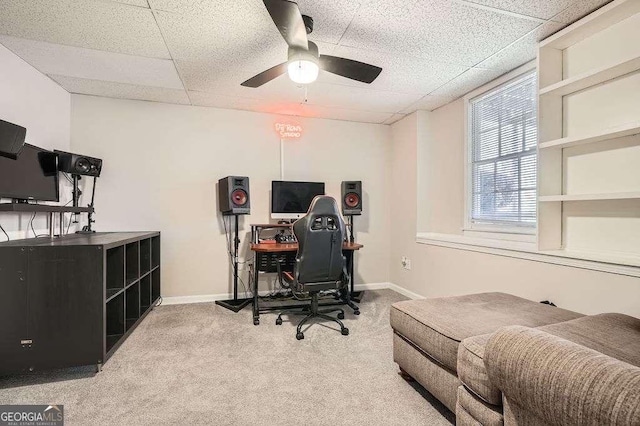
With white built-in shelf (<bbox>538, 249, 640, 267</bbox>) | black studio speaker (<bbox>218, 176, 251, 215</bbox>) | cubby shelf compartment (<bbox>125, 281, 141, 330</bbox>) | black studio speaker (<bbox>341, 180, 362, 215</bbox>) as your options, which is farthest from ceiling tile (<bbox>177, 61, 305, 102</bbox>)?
white built-in shelf (<bbox>538, 249, 640, 267</bbox>)

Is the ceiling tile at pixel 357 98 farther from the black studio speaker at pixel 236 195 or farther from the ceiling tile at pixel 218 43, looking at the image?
the black studio speaker at pixel 236 195

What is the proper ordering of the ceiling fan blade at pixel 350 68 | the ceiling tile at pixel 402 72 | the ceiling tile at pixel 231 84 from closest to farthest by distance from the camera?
the ceiling fan blade at pixel 350 68, the ceiling tile at pixel 402 72, the ceiling tile at pixel 231 84

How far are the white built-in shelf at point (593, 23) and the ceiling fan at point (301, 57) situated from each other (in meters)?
1.29

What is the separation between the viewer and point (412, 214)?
12.6ft

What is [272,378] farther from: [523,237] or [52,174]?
[52,174]

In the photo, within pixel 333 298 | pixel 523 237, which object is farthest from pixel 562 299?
pixel 333 298

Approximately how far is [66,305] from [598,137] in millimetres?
3520

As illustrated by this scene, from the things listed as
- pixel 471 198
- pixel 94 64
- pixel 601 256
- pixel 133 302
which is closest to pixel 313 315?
pixel 133 302

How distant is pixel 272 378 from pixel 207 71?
101 inches

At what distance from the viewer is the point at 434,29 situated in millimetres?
2125

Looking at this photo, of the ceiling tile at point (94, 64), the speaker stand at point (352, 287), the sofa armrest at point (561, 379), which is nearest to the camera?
the sofa armrest at point (561, 379)

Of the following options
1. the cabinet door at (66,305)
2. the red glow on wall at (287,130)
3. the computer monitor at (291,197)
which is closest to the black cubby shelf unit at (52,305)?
the cabinet door at (66,305)

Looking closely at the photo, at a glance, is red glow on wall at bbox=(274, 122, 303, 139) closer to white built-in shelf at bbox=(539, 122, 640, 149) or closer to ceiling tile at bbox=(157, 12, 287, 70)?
ceiling tile at bbox=(157, 12, 287, 70)
